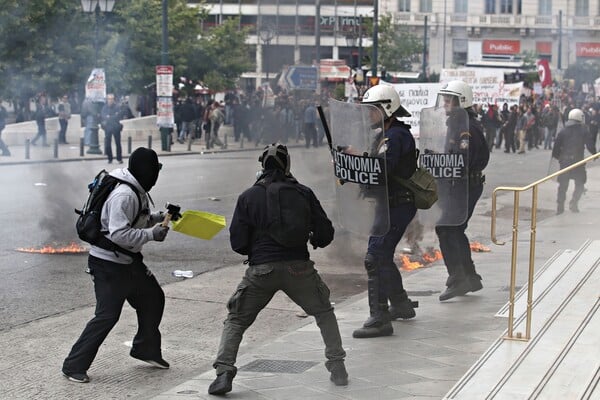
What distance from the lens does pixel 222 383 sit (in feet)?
20.8

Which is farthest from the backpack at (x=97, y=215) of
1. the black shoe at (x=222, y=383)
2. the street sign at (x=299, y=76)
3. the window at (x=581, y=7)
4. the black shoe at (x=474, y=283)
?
the window at (x=581, y=7)

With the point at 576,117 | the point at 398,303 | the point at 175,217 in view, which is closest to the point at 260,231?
the point at 175,217

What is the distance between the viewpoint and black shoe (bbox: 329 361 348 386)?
6523mm

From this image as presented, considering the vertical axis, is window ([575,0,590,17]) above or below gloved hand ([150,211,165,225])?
above

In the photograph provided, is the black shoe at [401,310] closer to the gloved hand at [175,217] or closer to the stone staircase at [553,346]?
the stone staircase at [553,346]

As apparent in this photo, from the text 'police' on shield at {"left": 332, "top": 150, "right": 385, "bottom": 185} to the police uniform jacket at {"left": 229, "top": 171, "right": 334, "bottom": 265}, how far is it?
1.12 meters

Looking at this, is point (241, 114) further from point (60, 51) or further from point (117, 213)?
point (117, 213)

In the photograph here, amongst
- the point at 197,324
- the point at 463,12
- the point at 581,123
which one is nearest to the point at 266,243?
the point at 197,324

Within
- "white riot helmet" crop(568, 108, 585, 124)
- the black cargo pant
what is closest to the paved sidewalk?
the black cargo pant

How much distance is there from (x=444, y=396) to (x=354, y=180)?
1.87m

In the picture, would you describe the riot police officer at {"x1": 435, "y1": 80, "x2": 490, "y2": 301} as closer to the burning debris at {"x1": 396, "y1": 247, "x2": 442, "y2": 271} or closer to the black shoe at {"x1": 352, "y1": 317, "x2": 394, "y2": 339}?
the black shoe at {"x1": 352, "y1": 317, "x2": 394, "y2": 339}

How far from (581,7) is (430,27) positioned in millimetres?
24632

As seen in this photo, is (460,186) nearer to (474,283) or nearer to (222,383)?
(474,283)

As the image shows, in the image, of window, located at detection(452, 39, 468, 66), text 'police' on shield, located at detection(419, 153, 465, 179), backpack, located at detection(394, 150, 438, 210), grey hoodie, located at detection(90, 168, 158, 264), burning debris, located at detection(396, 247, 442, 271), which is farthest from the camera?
window, located at detection(452, 39, 468, 66)
